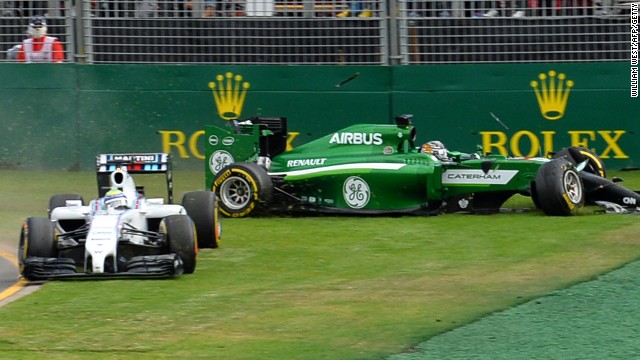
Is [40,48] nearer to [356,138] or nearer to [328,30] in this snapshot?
[328,30]

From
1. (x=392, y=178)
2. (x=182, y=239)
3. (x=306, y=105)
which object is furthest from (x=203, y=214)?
(x=306, y=105)

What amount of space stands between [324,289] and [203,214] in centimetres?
219

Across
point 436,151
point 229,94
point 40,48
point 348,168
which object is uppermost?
point 40,48

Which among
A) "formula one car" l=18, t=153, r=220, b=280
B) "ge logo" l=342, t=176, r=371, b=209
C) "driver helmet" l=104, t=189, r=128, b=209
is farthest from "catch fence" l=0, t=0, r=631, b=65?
"driver helmet" l=104, t=189, r=128, b=209

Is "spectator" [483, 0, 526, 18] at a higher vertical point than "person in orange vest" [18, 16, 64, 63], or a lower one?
higher

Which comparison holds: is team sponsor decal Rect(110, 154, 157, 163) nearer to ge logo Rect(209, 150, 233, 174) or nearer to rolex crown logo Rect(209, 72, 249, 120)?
ge logo Rect(209, 150, 233, 174)

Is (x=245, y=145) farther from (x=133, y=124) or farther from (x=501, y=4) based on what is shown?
(x=501, y=4)

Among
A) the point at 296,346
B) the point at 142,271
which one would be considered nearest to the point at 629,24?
the point at 142,271

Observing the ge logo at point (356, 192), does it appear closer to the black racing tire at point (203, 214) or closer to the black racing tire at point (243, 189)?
the black racing tire at point (243, 189)

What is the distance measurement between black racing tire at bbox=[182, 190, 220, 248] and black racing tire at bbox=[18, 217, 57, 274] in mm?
1555

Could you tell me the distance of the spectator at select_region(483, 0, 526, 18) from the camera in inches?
648

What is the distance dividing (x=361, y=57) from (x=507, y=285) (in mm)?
8071

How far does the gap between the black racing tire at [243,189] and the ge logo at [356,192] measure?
85 cm

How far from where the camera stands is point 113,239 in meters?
9.69
